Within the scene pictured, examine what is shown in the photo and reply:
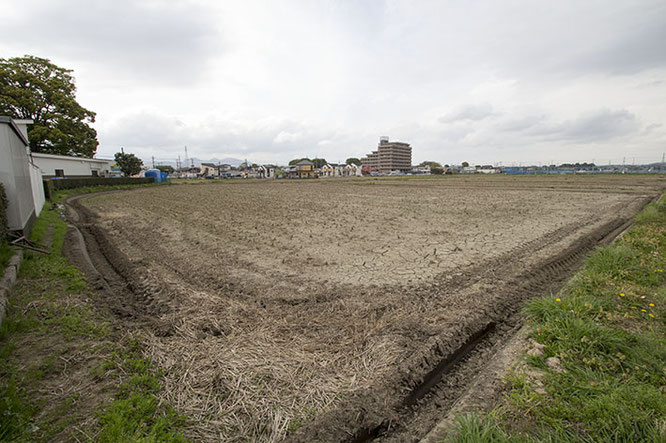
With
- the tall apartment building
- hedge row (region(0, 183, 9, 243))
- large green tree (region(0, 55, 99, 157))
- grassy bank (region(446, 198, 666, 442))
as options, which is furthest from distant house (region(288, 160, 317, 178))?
grassy bank (region(446, 198, 666, 442))

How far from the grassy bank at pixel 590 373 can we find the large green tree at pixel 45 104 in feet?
127

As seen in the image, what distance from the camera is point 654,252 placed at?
221 inches

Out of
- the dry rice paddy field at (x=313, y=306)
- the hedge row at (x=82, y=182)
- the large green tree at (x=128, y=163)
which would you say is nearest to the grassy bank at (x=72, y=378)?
the dry rice paddy field at (x=313, y=306)

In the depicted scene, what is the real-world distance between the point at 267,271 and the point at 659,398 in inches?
207

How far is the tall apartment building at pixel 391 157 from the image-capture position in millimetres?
132750

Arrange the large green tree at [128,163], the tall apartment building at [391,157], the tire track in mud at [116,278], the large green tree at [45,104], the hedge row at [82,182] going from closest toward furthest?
1. the tire track in mud at [116,278]
2. the hedge row at [82,182]
3. the large green tree at [45,104]
4. the large green tree at [128,163]
5. the tall apartment building at [391,157]

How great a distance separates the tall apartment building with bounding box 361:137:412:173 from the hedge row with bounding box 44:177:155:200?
Result: 103 metres

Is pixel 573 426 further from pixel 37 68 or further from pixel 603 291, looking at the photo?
pixel 37 68

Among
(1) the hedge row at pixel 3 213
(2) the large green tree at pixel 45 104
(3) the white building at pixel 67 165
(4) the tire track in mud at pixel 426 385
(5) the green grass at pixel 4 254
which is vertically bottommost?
(4) the tire track in mud at pixel 426 385

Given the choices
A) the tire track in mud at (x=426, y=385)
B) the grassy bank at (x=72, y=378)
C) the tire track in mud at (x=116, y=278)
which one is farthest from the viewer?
the tire track in mud at (x=116, y=278)

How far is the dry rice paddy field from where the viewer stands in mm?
2457

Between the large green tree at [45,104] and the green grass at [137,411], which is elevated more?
the large green tree at [45,104]

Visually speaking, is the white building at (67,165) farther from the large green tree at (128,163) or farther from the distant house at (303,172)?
the distant house at (303,172)

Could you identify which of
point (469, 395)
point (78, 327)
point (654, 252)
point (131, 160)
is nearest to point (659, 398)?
point (469, 395)
